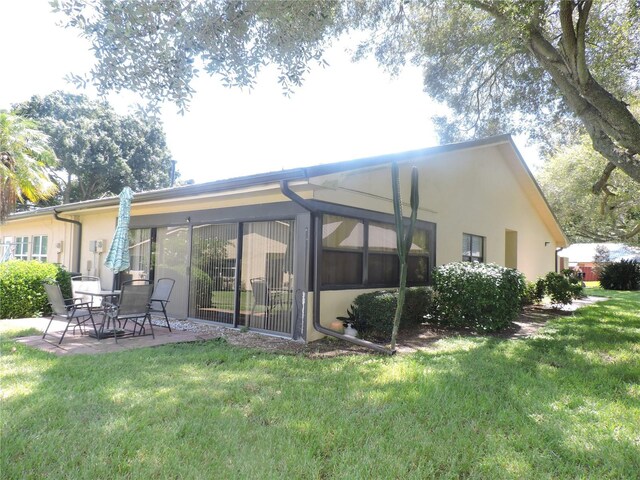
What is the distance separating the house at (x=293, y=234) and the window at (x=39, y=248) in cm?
116

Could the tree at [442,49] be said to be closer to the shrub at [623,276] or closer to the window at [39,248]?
the window at [39,248]

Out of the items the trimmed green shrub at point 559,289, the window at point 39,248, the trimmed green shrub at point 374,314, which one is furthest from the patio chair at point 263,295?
the window at point 39,248

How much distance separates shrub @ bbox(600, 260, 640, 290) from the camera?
2411 centimetres

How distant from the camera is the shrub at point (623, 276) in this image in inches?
949

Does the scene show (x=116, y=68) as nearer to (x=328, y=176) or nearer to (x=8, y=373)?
(x=328, y=176)

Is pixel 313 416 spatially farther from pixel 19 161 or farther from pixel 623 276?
pixel 623 276

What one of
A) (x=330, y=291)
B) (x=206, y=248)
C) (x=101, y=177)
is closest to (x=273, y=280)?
(x=330, y=291)

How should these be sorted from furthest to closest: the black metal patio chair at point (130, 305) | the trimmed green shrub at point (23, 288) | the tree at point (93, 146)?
the tree at point (93, 146) → the trimmed green shrub at point (23, 288) → the black metal patio chair at point (130, 305)

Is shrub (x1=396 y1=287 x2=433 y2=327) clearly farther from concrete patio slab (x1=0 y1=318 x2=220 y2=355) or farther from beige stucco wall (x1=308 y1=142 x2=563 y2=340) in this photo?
concrete patio slab (x1=0 y1=318 x2=220 y2=355)

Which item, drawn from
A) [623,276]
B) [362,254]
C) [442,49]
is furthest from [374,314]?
[623,276]

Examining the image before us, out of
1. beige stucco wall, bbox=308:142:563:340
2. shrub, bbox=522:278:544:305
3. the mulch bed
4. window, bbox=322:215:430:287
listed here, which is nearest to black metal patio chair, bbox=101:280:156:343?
the mulch bed

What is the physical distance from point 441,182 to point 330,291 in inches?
190

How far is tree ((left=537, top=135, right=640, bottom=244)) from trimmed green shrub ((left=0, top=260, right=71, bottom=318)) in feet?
59.9

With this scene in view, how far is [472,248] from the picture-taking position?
12195 millimetres
